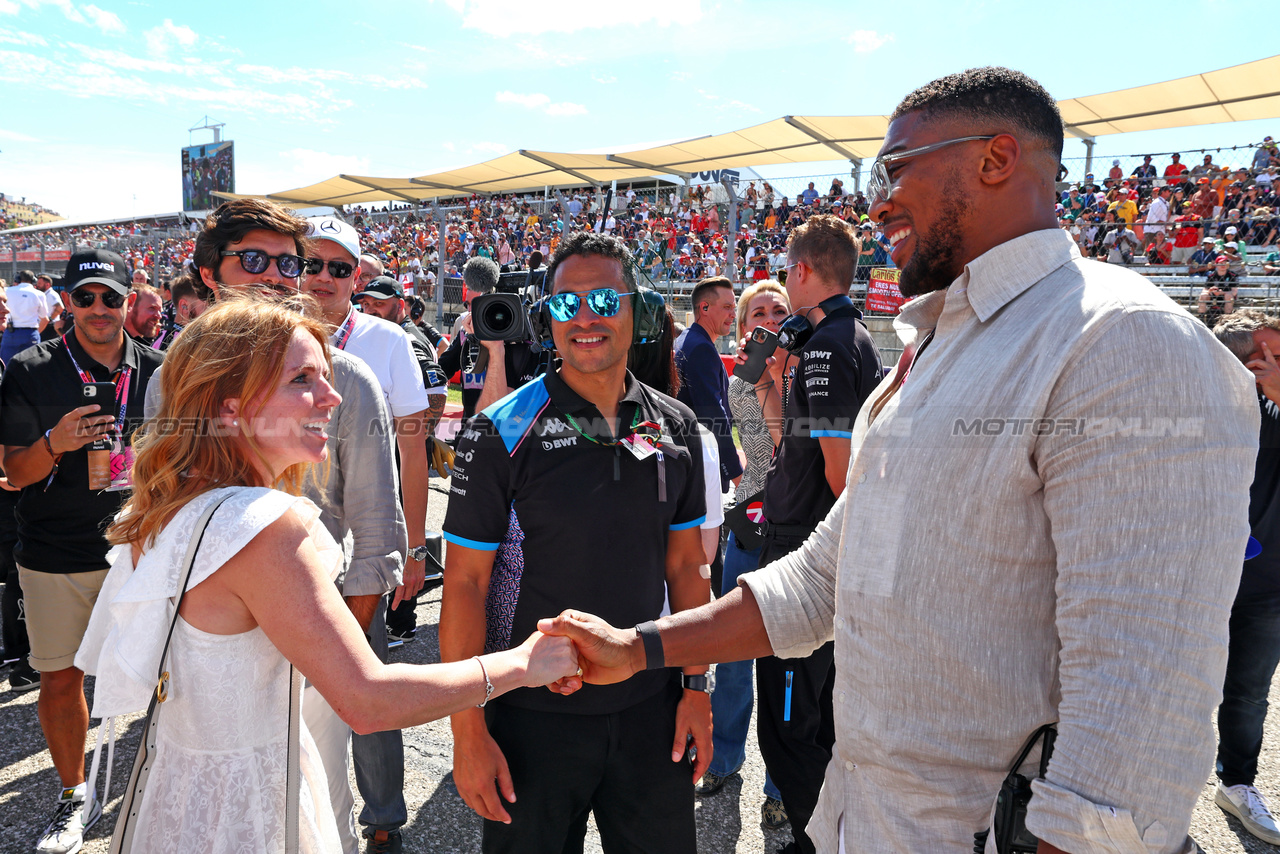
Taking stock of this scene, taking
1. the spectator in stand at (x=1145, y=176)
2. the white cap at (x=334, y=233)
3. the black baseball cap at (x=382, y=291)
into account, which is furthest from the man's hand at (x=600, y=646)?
the spectator in stand at (x=1145, y=176)

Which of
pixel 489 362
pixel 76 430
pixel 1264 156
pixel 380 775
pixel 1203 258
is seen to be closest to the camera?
pixel 380 775

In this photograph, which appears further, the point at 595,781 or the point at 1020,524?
the point at 595,781

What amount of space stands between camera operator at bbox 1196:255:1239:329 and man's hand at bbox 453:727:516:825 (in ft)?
29.7

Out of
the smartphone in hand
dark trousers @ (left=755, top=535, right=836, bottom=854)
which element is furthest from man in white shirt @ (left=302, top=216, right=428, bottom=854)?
the smartphone in hand

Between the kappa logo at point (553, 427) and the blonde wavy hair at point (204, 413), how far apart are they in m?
0.67

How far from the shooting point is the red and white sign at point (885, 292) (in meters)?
8.31

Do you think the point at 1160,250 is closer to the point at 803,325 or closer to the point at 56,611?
the point at 803,325

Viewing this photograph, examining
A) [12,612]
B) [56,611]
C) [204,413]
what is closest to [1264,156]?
[204,413]

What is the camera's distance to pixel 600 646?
183 centimetres

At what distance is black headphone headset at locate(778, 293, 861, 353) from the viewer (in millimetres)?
3215

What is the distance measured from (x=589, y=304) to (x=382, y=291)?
420 centimetres

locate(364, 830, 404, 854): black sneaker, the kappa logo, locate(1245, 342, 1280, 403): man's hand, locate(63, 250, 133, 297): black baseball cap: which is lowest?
locate(364, 830, 404, 854): black sneaker

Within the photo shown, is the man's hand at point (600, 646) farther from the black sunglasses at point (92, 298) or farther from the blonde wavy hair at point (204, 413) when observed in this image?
the black sunglasses at point (92, 298)

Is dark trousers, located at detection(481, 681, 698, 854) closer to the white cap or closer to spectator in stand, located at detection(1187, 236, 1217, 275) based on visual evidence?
the white cap
